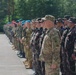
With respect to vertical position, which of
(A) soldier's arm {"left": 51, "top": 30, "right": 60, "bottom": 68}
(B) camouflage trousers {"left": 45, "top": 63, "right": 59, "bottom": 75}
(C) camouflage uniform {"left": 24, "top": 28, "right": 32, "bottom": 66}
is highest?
(A) soldier's arm {"left": 51, "top": 30, "right": 60, "bottom": 68}

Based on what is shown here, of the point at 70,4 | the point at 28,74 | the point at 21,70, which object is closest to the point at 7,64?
the point at 21,70

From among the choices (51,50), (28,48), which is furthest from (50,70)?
(28,48)

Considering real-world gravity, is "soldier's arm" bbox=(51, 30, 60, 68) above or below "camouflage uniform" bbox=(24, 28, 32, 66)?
above

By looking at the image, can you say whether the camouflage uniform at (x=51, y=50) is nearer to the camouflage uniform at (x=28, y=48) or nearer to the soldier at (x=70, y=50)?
the soldier at (x=70, y=50)

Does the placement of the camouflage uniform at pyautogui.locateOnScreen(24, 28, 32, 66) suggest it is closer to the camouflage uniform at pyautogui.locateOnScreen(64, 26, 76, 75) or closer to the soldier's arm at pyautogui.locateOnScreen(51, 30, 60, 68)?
the camouflage uniform at pyautogui.locateOnScreen(64, 26, 76, 75)

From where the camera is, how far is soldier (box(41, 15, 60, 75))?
806cm

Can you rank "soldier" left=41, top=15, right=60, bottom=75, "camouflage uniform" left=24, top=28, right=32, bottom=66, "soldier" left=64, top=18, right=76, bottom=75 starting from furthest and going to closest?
"camouflage uniform" left=24, top=28, right=32, bottom=66
"soldier" left=64, top=18, right=76, bottom=75
"soldier" left=41, top=15, right=60, bottom=75

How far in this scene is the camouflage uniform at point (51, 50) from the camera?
8.08 meters

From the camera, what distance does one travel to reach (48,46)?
8102 mm

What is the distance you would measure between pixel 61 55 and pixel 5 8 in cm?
7175

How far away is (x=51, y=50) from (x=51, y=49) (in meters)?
0.02

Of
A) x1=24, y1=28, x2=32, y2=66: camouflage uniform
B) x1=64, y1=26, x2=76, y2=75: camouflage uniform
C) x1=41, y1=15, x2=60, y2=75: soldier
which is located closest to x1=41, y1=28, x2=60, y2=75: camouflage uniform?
x1=41, y1=15, x2=60, y2=75: soldier

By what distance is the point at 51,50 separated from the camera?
8.14 meters

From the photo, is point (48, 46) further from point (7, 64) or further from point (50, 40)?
point (7, 64)
